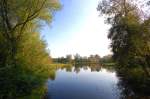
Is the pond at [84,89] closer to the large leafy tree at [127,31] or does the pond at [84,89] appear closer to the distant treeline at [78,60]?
the large leafy tree at [127,31]

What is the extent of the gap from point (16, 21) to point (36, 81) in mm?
7630

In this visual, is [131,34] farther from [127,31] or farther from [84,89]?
[84,89]

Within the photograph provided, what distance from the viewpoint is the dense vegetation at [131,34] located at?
18953 mm

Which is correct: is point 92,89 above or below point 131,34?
below

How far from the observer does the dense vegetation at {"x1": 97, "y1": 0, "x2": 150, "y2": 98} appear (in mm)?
18953

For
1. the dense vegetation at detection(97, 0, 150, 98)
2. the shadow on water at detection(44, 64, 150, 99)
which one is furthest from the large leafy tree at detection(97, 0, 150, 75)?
the shadow on water at detection(44, 64, 150, 99)

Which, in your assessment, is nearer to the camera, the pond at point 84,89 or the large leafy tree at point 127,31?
the large leafy tree at point 127,31

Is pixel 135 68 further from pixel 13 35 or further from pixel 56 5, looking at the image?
pixel 13 35

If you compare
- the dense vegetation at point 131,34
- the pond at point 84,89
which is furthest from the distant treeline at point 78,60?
the dense vegetation at point 131,34

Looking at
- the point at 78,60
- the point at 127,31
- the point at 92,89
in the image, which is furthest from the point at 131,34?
the point at 78,60

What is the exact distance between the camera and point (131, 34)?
19.7m

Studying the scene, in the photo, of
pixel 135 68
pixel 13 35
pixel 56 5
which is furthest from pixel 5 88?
pixel 135 68

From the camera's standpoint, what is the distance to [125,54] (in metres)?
21.5

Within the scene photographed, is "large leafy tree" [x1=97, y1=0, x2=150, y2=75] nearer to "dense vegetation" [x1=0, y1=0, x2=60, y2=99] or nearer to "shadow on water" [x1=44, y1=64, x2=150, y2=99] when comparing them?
"shadow on water" [x1=44, y1=64, x2=150, y2=99]
